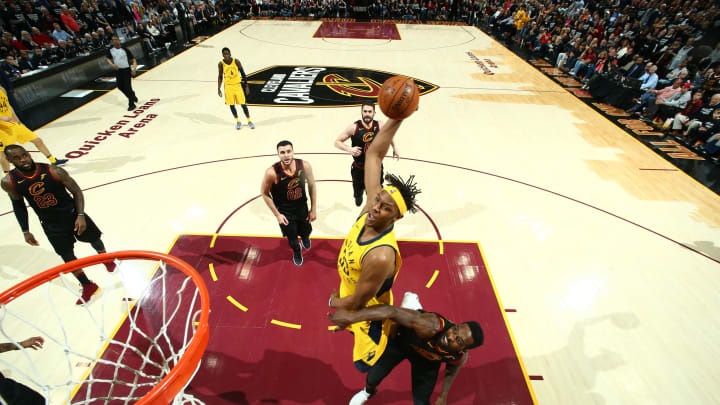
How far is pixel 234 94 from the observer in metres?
7.62

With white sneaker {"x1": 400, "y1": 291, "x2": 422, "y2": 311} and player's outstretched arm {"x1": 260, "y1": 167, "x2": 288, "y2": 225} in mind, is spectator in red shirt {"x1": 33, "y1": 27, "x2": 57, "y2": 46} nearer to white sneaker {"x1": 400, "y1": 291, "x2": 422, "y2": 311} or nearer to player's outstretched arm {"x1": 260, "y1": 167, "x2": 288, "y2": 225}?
player's outstretched arm {"x1": 260, "y1": 167, "x2": 288, "y2": 225}

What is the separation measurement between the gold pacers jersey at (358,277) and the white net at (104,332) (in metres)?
1.56

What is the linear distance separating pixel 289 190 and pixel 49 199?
93.3 inches

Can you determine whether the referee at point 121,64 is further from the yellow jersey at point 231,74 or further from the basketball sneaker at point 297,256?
the basketball sneaker at point 297,256

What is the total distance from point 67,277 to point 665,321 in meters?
7.36

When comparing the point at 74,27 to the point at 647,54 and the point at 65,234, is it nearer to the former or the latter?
the point at 65,234

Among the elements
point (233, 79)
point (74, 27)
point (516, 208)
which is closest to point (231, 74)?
point (233, 79)

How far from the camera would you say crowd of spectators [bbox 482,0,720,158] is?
8188 mm

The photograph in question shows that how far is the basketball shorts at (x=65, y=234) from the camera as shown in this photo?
3506 millimetres

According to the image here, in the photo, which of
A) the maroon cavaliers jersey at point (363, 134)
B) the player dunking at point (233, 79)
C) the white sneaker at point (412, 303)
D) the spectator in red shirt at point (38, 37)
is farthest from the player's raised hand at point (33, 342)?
the spectator in red shirt at point (38, 37)

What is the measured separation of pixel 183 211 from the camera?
5324 millimetres

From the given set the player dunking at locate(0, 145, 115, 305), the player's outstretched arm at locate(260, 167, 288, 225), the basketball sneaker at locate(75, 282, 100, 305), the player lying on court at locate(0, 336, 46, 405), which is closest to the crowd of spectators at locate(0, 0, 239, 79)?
the player dunking at locate(0, 145, 115, 305)

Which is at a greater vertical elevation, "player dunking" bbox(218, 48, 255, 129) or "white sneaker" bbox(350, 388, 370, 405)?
"player dunking" bbox(218, 48, 255, 129)

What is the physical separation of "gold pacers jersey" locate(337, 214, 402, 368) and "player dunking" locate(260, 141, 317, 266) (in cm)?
143
